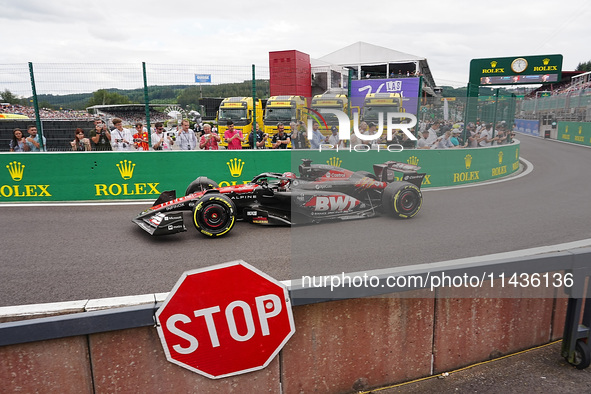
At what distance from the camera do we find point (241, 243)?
20.3 ft

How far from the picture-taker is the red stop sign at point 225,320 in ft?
8.16

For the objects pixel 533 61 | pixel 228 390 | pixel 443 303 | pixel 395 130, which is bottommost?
pixel 228 390

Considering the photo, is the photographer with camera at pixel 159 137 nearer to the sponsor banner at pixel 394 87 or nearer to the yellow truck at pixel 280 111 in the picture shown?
the yellow truck at pixel 280 111

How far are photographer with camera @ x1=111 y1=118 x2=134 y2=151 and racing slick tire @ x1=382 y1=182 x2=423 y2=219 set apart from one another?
601 cm

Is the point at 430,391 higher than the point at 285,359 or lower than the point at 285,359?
lower

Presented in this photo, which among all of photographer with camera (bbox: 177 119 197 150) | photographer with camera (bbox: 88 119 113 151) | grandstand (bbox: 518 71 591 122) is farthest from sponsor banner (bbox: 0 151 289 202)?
grandstand (bbox: 518 71 591 122)

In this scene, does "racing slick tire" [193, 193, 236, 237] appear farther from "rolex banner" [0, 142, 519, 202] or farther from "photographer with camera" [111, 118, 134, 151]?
"photographer with camera" [111, 118, 134, 151]

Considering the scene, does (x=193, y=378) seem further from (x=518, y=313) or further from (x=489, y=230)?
(x=489, y=230)

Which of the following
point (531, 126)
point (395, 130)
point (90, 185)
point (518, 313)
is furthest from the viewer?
point (531, 126)

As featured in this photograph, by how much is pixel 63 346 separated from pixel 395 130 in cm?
1070

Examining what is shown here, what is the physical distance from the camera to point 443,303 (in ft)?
10.00

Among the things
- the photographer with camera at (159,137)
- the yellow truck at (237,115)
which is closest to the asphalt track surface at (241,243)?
the photographer with camera at (159,137)

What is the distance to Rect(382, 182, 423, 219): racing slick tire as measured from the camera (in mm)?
7469

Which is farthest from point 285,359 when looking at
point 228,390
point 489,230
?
point 489,230
